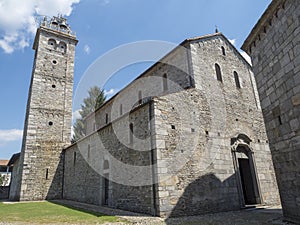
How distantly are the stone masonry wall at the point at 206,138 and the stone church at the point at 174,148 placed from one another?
38 millimetres

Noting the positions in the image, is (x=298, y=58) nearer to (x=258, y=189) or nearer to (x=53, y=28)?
(x=258, y=189)

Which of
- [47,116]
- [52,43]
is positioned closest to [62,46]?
[52,43]

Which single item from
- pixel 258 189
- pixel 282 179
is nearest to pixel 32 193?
pixel 258 189

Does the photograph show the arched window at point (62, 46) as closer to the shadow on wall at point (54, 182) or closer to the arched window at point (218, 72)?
the shadow on wall at point (54, 182)

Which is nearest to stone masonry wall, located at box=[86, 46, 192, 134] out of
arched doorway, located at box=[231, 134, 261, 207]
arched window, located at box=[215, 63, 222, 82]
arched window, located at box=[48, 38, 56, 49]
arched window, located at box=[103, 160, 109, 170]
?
arched window, located at box=[215, 63, 222, 82]

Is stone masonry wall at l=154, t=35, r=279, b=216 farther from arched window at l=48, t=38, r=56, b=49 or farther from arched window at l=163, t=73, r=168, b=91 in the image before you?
arched window at l=48, t=38, r=56, b=49

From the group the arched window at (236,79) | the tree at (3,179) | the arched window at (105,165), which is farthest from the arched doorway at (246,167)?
the tree at (3,179)

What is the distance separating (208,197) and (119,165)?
4.00 meters

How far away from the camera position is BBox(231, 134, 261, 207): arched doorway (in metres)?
9.87

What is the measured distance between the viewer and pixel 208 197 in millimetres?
8281

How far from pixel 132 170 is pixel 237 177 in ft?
15.2

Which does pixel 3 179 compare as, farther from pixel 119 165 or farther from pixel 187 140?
pixel 187 140

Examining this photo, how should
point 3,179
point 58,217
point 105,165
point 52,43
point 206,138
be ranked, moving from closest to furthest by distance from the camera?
point 58,217 < point 206,138 < point 105,165 < point 52,43 < point 3,179

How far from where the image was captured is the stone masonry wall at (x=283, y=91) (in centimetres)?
557
